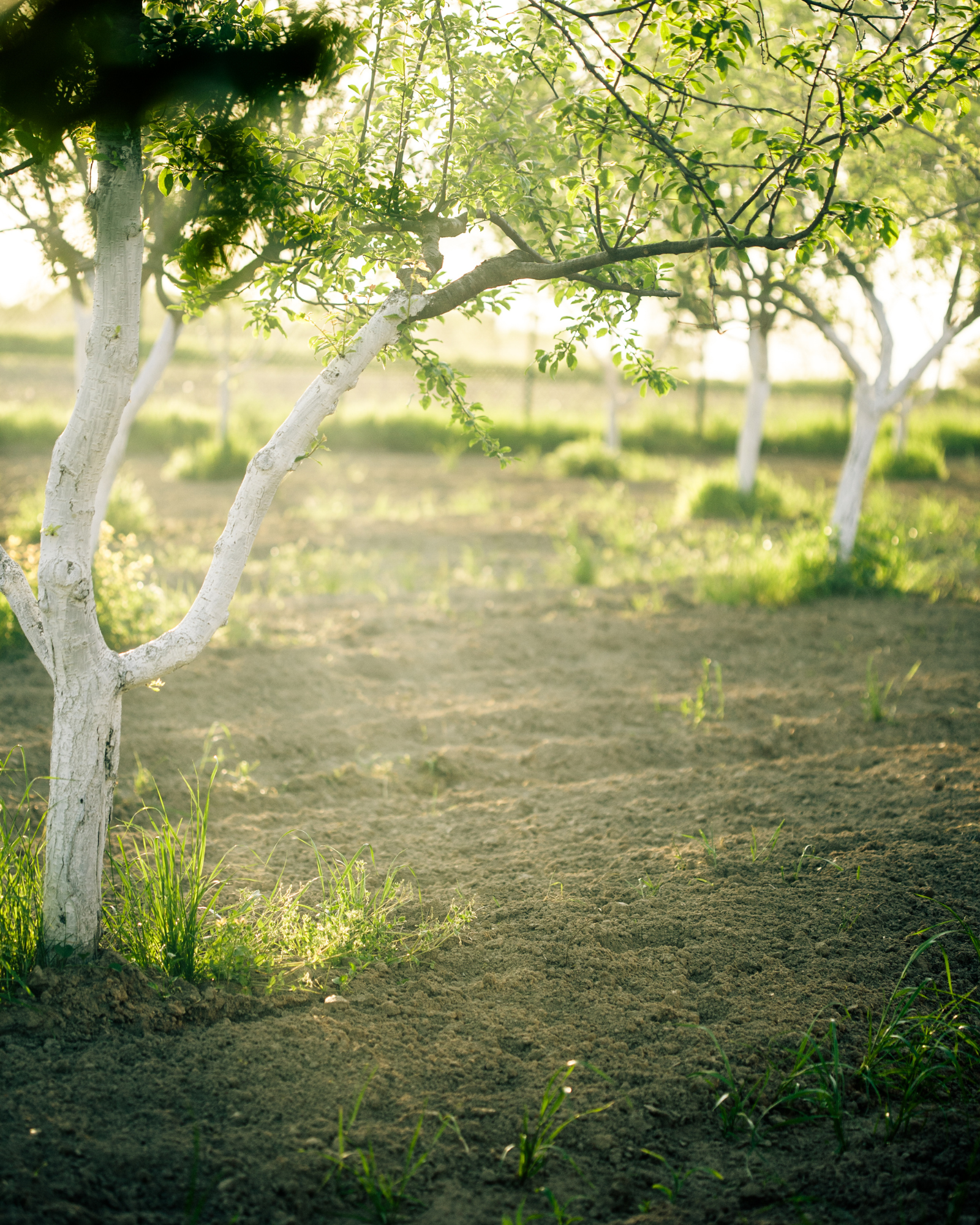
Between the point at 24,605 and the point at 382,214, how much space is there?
131 centimetres

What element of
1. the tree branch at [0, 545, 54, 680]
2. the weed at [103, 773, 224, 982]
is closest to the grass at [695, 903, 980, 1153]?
the weed at [103, 773, 224, 982]

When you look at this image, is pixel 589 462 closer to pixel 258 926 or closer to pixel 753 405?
pixel 753 405

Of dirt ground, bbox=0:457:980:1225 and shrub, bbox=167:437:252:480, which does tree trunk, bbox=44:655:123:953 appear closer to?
dirt ground, bbox=0:457:980:1225

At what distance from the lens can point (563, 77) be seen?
2.52 m

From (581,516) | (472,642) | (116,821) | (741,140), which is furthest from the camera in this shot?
(581,516)

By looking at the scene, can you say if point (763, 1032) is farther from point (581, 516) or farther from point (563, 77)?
point (581, 516)

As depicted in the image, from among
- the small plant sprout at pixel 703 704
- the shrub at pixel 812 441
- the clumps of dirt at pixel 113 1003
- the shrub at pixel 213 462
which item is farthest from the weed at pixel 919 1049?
the shrub at pixel 812 441

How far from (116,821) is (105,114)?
2221 mm

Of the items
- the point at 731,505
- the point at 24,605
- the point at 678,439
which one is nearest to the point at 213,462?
the point at 731,505

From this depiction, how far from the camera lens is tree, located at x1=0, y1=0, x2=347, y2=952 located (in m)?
1.86

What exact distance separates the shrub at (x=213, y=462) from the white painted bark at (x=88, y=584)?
8.08m

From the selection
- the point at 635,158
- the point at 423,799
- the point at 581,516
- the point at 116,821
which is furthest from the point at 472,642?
the point at 581,516

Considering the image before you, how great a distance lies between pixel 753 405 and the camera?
8.05 metres

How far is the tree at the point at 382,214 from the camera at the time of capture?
1.97m
